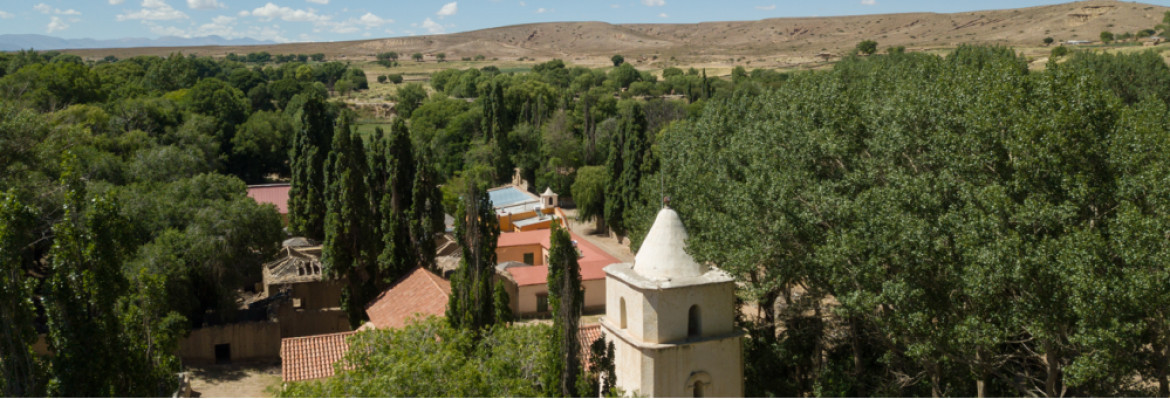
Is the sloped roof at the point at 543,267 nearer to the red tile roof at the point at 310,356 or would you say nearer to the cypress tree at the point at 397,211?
the cypress tree at the point at 397,211

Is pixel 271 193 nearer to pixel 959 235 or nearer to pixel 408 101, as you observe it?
pixel 959 235

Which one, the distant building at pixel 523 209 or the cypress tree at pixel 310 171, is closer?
the cypress tree at pixel 310 171

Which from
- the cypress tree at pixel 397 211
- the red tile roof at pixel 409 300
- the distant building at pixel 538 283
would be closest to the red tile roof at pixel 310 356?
the red tile roof at pixel 409 300

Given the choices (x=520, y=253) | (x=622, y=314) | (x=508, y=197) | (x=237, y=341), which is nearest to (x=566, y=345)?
(x=622, y=314)

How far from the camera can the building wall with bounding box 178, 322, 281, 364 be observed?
87.8 feet

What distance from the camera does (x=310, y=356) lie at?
23.5 m

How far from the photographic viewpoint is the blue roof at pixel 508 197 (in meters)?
51.3

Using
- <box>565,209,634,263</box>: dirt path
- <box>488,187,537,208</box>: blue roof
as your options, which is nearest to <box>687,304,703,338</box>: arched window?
<box>565,209,634,263</box>: dirt path

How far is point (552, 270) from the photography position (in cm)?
1647

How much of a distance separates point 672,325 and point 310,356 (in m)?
13.4

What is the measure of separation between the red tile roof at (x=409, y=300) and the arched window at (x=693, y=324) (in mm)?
11109

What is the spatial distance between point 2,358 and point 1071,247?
1683 cm

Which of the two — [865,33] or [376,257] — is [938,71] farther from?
[865,33]

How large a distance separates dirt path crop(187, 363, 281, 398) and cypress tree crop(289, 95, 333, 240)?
822 cm
